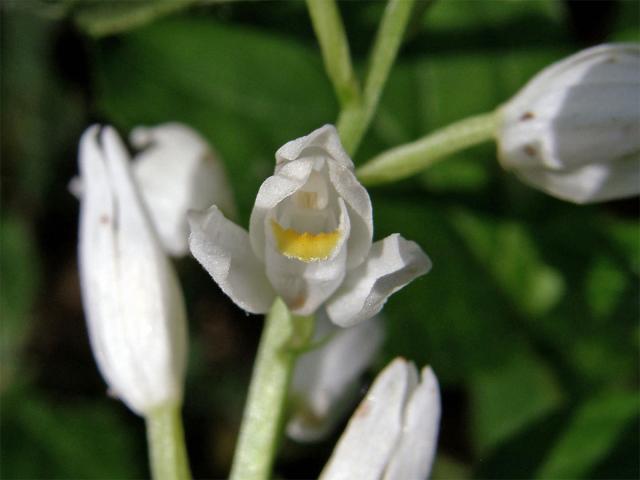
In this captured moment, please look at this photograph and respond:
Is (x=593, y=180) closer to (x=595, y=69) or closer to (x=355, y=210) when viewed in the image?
(x=595, y=69)

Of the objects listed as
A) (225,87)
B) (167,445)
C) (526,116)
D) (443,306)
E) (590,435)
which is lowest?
(590,435)

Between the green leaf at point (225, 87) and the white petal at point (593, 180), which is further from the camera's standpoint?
the green leaf at point (225, 87)

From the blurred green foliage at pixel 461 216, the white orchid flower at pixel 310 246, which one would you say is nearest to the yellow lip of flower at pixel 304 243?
the white orchid flower at pixel 310 246

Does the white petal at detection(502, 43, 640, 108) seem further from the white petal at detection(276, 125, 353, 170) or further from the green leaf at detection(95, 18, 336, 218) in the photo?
the green leaf at detection(95, 18, 336, 218)

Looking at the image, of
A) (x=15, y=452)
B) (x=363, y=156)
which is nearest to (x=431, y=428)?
(x=363, y=156)

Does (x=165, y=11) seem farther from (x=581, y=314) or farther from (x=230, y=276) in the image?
(x=581, y=314)

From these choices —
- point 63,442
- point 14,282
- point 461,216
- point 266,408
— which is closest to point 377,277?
point 266,408

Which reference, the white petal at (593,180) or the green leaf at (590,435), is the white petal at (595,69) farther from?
the green leaf at (590,435)
